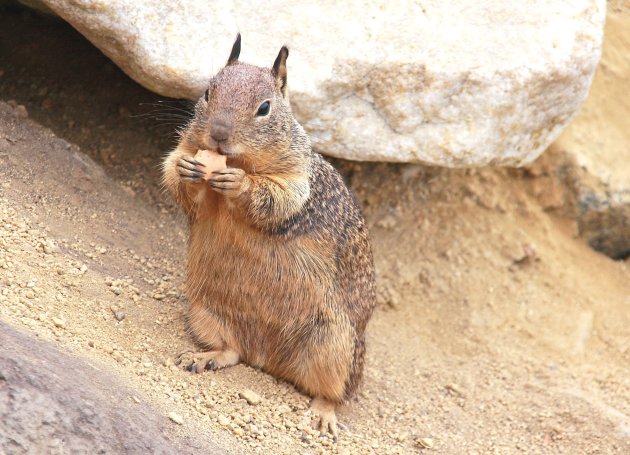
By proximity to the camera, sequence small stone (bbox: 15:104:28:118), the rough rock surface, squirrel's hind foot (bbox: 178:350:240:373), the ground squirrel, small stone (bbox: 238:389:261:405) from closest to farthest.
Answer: the rough rock surface, the ground squirrel, small stone (bbox: 238:389:261:405), squirrel's hind foot (bbox: 178:350:240:373), small stone (bbox: 15:104:28:118)

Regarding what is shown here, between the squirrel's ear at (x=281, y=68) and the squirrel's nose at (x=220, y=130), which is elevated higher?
the squirrel's ear at (x=281, y=68)

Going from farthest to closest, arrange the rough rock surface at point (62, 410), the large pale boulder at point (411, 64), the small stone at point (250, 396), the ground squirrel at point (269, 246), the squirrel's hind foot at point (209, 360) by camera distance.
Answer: the large pale boulder at point (411, 64)
the squirrel's hind foot at point (209, 360)
the small stone at point (250, 396)
the ground squirrel at point (269, 246)
the rough rock surface at point (62, 410)

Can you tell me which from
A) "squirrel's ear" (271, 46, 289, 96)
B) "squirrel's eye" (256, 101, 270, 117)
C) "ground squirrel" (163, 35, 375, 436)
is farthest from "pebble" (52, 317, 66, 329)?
"squirrel's ear" (271, 46, 289, 96)

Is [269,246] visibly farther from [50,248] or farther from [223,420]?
[50,248]

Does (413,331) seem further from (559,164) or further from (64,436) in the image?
(64,436)

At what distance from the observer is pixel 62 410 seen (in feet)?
11.6

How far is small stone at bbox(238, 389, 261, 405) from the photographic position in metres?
4.79

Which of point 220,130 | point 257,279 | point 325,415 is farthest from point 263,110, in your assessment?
point 325,415

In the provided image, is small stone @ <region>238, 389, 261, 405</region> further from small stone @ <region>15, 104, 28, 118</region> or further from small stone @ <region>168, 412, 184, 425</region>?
small stone @ <region>15, 104, 28, 118</region>

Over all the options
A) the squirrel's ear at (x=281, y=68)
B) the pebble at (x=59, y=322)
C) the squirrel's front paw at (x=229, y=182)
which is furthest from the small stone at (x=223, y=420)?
the squirrel's ear at (x=281, y=68)

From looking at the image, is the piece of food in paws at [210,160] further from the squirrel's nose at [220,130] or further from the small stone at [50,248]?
the small stone at [50,248]

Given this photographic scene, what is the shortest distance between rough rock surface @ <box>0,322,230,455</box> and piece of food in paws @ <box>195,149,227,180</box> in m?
1.20

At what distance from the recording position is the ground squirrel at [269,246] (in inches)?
183

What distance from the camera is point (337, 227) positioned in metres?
5.22
